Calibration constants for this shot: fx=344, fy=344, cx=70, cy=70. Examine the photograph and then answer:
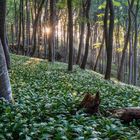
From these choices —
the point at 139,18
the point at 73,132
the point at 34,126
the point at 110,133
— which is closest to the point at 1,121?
the point at 34,126

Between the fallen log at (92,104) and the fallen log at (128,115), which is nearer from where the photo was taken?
the fallen log at (128,115)

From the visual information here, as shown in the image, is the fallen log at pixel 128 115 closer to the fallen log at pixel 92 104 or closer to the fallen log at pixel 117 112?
the fallen log at pixel 117 112

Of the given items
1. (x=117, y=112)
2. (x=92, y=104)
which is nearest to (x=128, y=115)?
(x=117, y=112)

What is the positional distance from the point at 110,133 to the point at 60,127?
0.98 m

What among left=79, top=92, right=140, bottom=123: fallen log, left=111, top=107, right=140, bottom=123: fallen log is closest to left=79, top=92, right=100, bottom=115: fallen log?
left=79, top=92, right=140, bottom=123: fallen log

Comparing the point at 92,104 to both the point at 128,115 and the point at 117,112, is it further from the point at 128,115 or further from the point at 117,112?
the point at 128,115

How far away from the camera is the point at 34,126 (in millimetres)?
6023

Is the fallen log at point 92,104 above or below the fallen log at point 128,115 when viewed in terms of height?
above

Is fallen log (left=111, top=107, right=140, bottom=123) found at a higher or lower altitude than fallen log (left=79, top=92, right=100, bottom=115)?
lower

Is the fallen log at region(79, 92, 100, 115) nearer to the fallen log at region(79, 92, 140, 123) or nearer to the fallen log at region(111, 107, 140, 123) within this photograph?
the fallen log at region(79, 92, 140, 123)

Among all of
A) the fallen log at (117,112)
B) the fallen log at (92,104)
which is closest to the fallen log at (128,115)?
the fallen log at (117,112)

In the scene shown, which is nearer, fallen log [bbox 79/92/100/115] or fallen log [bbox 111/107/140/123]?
fallen log [bbox 111/107/140/123]

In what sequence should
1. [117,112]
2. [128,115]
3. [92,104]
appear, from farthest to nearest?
[117,112] < [92,104] < [128,115]

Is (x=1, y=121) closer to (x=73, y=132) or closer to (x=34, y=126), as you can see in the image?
(x=34, y=126)
